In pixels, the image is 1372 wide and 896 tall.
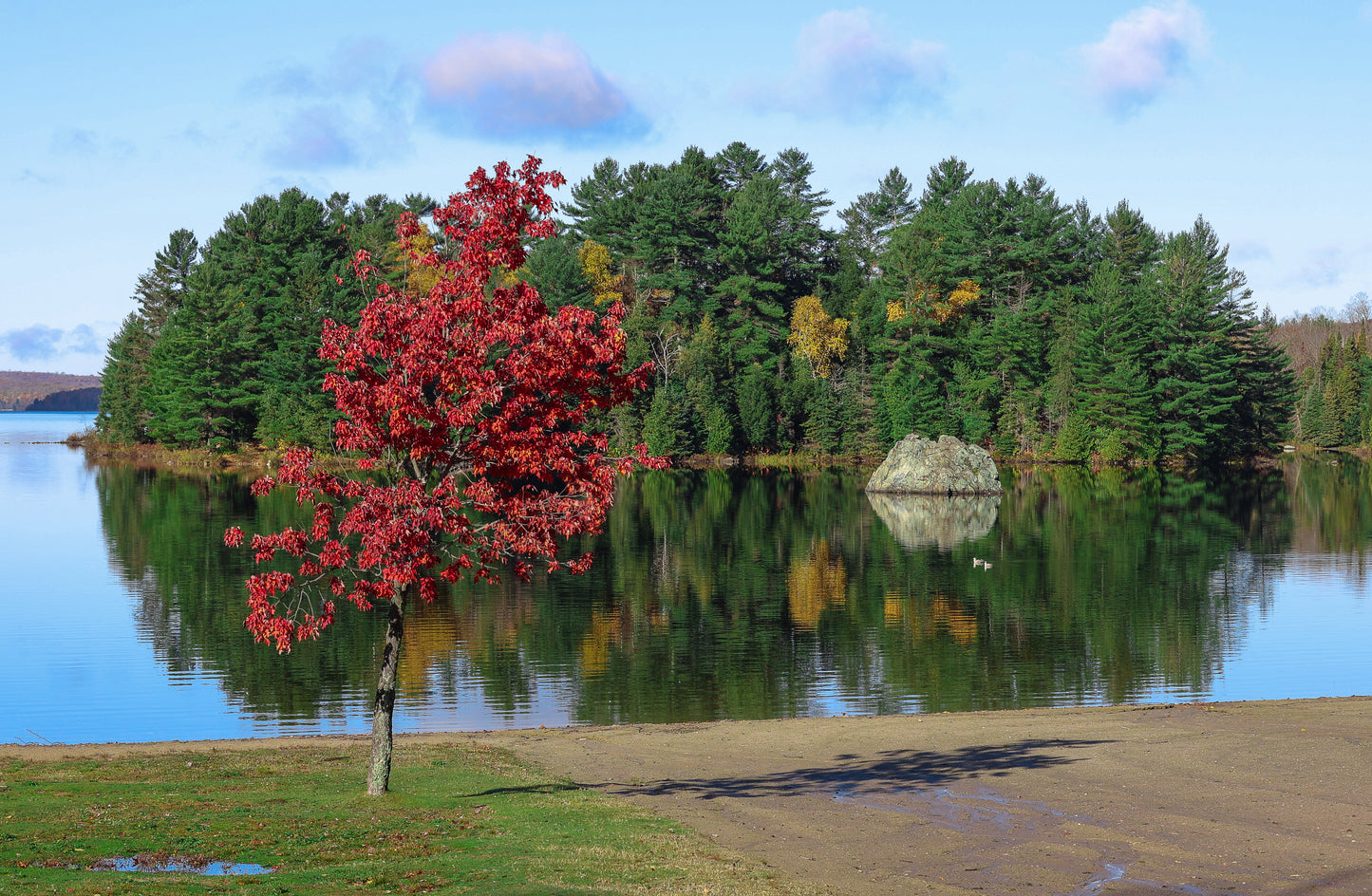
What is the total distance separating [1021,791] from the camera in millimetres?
16562

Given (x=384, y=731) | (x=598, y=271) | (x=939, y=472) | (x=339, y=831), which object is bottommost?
(x=339, y=831)

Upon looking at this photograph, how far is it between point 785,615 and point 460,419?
21.4 metres

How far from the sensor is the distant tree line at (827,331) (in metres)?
97.1

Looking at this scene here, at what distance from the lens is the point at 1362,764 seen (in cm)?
1766

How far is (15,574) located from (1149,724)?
3866 cm

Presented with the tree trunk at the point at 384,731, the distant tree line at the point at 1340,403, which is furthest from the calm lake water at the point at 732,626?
the distant tree line at the point at 1340,403

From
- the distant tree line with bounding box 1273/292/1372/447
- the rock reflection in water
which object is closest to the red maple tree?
the rock reflection in water

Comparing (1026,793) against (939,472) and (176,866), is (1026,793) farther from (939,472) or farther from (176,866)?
(939,472)

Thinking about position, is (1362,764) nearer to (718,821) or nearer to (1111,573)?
(718,821)

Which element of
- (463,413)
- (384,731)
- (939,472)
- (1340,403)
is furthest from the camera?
(1340,403)

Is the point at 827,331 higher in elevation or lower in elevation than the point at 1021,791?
higher

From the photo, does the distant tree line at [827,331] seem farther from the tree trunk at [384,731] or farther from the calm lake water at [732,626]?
the tree trunk at [384,731]

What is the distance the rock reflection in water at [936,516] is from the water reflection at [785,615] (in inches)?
13.0

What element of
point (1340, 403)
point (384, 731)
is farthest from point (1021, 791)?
point (1340, 403)
